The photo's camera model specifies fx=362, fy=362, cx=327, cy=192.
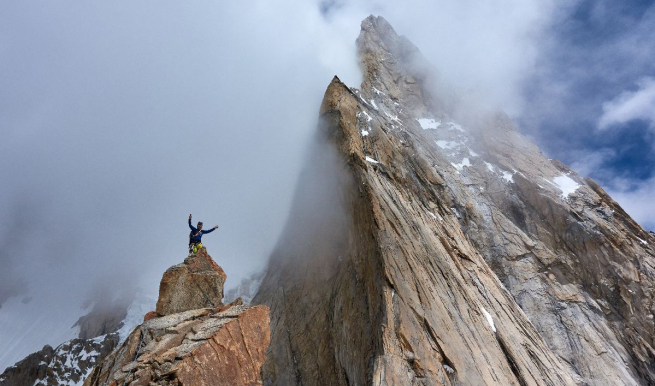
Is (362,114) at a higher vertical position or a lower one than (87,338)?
lower

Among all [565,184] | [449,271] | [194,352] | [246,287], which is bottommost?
[194,352]

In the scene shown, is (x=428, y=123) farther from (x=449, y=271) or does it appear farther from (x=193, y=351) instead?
(x=193, y=351)

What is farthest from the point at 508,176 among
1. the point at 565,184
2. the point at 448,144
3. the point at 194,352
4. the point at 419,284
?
the point at 194,352

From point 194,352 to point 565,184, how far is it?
5494 cm

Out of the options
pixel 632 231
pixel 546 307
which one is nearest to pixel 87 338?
pixel 546 307

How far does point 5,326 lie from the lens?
19488 centimetres

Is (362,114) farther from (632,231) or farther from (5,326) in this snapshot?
(5,326)

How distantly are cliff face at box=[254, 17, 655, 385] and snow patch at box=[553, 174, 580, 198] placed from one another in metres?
0.35

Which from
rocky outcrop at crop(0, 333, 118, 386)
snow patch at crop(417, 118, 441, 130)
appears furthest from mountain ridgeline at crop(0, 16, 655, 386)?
rocky outcrop at crop(0, 333, 118, 386)

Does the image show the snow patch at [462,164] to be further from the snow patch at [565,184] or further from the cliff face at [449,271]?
the snow patch at [565,184]

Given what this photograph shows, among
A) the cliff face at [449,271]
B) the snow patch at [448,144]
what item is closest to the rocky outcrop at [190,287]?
the cliff face at [449,271]

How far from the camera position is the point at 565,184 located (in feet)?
169

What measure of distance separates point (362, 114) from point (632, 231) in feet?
119

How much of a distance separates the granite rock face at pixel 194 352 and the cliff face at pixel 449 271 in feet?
23.0
